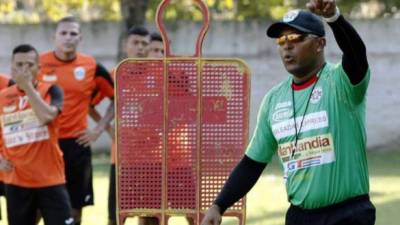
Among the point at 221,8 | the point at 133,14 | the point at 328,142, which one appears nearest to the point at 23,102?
the point at 328,142

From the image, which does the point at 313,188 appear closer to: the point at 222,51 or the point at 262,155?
the point at 262,155

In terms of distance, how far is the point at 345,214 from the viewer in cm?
589

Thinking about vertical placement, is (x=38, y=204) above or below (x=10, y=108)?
below

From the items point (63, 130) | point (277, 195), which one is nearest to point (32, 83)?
point (63, 130)

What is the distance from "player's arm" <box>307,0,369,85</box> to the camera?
218 inches

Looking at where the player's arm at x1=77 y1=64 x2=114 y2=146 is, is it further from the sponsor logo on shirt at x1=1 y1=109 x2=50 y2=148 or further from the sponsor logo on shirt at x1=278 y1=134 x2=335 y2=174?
the sponsor logo on shirt at x1=278 y1=134 x2=335 y2=174

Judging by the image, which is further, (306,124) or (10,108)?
(10,108)

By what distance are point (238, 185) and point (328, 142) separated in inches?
25.3

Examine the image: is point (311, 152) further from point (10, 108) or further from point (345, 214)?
point (10, 108)

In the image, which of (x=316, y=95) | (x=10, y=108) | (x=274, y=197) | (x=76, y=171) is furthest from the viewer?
(x=274, y=197)

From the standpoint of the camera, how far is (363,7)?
2405 cm

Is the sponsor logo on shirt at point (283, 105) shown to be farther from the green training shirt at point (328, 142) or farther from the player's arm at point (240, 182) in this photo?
the player's arm at point (240, 182)

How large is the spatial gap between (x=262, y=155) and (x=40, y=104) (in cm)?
302

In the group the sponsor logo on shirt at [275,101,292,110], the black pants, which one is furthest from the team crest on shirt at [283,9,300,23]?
the black pants
